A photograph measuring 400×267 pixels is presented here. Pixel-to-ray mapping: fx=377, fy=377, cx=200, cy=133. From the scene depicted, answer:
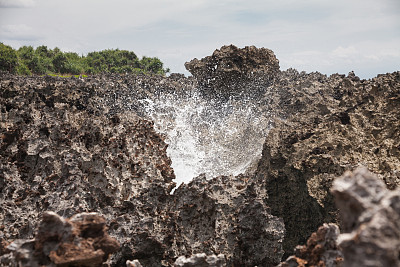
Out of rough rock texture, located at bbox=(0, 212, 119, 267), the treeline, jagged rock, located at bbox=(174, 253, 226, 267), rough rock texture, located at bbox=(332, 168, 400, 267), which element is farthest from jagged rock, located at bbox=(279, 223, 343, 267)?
the treeline

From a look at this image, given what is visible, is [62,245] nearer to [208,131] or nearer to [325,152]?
[325,152]

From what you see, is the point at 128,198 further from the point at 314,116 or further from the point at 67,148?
the point at 314,116

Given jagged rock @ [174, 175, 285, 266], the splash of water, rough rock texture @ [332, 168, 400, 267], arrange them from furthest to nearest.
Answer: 1. the splash of water
2. jagged rock @ [174, 175, 285, 266]
3. rough rock texture @ [332, 168, 400, 267]

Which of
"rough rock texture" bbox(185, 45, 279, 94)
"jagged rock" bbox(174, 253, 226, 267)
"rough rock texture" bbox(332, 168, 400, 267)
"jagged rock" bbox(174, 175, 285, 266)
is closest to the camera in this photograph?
"rough rock texture" bbox(332, 168, 400, 267)

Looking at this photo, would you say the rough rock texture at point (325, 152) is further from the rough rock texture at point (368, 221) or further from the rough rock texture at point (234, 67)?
the rough rock texture at point (234, 67)

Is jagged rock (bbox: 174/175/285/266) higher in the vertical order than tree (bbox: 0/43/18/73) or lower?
lower

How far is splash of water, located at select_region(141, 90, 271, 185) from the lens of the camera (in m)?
9.35

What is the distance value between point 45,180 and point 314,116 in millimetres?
4527

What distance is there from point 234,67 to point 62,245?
37.1 feet

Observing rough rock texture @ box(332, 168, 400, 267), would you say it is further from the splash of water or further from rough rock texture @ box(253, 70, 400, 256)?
the splash of water

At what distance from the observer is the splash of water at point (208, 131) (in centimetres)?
935

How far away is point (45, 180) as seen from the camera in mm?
3898

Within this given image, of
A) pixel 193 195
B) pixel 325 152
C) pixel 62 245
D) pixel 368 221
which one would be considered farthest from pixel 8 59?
pixel 368 221

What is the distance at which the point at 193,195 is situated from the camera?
3.89 meters
